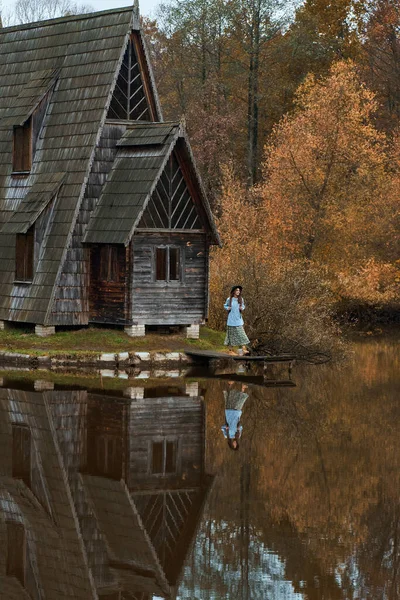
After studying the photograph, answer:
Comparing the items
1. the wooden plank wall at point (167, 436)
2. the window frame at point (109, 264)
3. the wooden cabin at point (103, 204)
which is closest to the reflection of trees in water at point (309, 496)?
the wooden plank wall at point (167, 436)

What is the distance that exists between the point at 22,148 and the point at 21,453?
627 inches

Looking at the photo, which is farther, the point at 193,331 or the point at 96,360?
the point at 193,331

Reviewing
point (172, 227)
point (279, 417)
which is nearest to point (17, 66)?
→ point (172, 227)

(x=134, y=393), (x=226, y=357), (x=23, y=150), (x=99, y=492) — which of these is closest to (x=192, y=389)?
(x=134, y=393)

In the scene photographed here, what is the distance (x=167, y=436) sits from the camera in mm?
18688

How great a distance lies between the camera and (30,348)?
28.5 m

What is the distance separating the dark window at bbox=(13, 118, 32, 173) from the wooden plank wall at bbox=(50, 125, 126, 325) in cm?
233

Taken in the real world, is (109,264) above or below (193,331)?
above

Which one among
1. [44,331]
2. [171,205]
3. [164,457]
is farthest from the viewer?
[171,205]

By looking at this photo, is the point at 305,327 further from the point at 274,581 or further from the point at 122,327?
the point at 274,581

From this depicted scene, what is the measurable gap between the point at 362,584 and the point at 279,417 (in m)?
9.51

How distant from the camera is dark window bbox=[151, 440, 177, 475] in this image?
54.1 ft

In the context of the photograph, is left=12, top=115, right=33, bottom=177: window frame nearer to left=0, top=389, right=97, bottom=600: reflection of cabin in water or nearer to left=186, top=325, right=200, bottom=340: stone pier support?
left=186, top=325, right=200, bottom=340: stone pier support

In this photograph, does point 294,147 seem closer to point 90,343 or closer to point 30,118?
point 30,118
